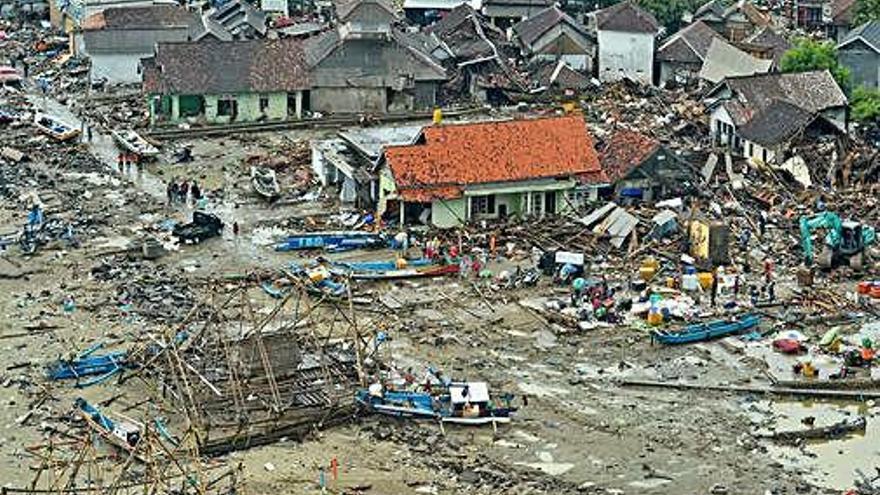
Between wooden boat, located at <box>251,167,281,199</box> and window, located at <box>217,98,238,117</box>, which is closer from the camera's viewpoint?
wooden boat, located at <box>251,167,281,199</box>

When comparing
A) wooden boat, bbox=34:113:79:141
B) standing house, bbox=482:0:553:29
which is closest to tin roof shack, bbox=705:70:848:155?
standing house, bbox=482:0:553:29

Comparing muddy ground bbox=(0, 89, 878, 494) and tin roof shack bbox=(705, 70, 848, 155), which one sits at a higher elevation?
tin roof shack bbox=(705, 70, 848, 155)

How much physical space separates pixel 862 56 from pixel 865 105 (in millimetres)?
5060

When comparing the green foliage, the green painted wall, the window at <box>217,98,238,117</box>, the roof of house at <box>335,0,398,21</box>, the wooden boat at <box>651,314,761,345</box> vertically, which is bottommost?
the wooden boat at <box>651,314,761,345</box>

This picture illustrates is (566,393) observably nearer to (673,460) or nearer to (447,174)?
(673,460)

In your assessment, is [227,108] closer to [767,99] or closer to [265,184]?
[265,184]

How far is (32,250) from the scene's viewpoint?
1401 inches

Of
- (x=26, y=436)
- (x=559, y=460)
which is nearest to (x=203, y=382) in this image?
(x=26, y=436)

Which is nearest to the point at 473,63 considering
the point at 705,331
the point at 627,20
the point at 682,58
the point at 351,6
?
the point at 351,6

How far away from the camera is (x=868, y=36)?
49.4 meters

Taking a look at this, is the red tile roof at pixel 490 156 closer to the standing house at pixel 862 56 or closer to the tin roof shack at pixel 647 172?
the tin roof shack at pixel 647 172

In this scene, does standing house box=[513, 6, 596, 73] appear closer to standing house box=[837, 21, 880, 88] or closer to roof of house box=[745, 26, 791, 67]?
roof of house box=[745, 26, 791, 67]

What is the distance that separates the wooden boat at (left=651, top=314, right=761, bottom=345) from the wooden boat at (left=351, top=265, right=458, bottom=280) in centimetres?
545

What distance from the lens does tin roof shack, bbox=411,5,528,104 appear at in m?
52.2
